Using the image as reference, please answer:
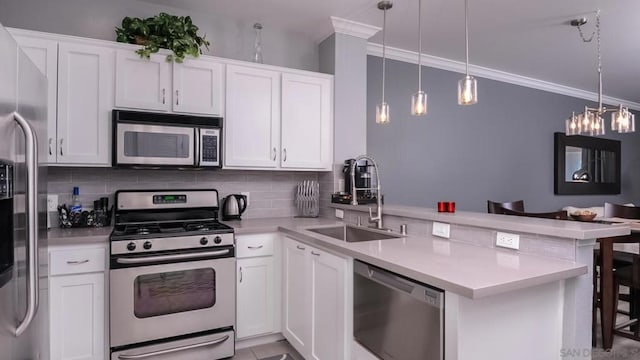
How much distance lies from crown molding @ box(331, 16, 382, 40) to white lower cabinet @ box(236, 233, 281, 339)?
75.5 inches

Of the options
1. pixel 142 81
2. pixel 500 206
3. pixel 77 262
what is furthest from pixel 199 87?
pixel 500 206

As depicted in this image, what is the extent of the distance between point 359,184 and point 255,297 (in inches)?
49.3

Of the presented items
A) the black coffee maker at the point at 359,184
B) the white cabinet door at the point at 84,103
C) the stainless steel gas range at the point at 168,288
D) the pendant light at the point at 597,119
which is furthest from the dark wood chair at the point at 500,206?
the white cabinet door at the point at 84,103

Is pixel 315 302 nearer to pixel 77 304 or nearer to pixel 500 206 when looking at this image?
pixel 77 304

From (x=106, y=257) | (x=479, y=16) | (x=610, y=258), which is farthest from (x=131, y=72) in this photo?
(x=610, y=258)

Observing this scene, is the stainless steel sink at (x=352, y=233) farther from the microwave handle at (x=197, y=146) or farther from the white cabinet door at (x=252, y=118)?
the microwave handle at (x=197, y=146)

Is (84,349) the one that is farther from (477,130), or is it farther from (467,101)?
(477,130)

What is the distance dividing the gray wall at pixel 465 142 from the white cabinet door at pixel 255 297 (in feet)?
5.63

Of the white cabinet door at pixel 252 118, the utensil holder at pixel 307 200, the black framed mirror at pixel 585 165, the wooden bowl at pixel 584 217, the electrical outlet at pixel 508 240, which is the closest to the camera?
the electrical outlet at pixel 508 240

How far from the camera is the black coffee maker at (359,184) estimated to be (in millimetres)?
2921

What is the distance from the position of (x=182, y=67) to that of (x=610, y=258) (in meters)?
3.32

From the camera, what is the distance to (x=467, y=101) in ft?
6.44

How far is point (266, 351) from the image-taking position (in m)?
2.59

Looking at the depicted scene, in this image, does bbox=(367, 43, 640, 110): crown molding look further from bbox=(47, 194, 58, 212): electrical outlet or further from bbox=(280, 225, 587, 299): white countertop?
bbox=(47, 194, 58, 212): electrical outlet
